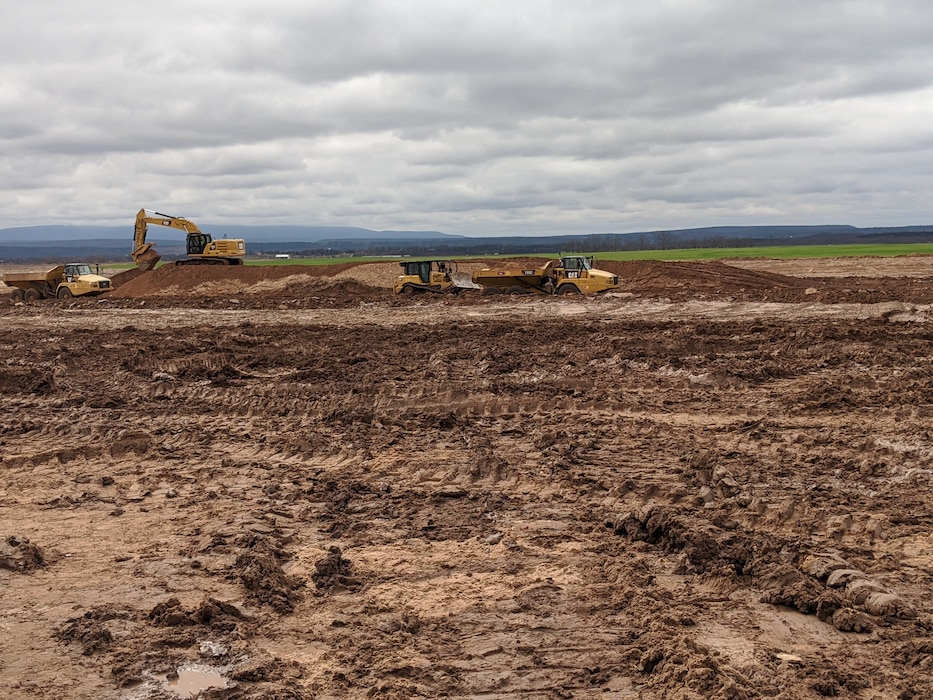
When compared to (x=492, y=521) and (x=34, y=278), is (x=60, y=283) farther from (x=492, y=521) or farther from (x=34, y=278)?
(x=492, y=521)

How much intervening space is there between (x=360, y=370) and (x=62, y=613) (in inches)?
329

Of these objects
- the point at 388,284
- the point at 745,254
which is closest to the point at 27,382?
the point at 388,284

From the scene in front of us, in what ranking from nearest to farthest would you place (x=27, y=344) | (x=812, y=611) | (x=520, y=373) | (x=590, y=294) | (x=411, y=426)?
(x=812, y=611), (x=411, y=426), (x=520, y=373), (x=27, y=344), (x=590, y=294)

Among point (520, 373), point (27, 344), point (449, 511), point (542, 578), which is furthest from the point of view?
point (27, 344)

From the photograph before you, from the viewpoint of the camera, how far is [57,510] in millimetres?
7320

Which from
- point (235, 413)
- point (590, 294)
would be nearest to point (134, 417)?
point (235, 413)

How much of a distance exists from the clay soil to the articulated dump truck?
1258cm

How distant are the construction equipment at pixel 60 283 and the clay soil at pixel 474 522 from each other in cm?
1929

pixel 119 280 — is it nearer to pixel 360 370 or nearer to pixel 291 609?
pixel 360 370

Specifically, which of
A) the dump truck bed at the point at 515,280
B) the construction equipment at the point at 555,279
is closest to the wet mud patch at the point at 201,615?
the construction equipment at the point at 555,279

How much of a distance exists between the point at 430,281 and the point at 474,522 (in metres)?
23.1

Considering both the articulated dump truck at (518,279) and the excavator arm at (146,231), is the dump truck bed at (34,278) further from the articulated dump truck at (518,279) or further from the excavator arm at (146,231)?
the articulated dump truck at (518,279)

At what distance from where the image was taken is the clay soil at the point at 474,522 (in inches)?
182

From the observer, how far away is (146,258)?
40531 mm
